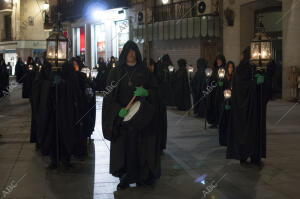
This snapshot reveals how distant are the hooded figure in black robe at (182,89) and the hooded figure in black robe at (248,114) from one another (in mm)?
8824

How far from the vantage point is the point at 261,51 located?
8086mm

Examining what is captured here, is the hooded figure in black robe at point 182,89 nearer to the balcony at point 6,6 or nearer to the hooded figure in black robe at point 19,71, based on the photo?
the hooded figure in black robe at point 19,71

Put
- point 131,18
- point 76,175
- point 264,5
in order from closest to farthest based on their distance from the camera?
point 76,175, point 264,5, point 131,18

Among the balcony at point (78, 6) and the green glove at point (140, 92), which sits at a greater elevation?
the balcony at point (78, 6)

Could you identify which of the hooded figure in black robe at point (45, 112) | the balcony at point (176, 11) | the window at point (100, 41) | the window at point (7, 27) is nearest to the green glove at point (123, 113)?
the hooded figure in black robe at point (45, 112)

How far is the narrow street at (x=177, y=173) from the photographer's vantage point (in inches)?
248

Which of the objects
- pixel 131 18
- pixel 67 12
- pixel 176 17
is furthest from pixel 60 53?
pixel 67 12

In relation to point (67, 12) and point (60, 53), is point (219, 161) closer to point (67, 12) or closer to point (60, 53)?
point (60, 53)

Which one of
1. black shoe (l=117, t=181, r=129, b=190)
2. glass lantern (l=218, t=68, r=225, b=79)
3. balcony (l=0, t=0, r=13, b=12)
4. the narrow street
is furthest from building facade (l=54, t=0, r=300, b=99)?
balcony (l=0, t=0, r=13, b=12)

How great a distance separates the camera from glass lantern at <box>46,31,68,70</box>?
25.3 feet

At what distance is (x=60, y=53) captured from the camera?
7754 mm

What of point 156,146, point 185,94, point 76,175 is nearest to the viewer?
point 156,146

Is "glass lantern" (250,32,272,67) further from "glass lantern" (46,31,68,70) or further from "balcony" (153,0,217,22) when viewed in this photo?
"balcony" (153,0,217,22)

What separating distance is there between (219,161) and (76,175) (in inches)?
102
